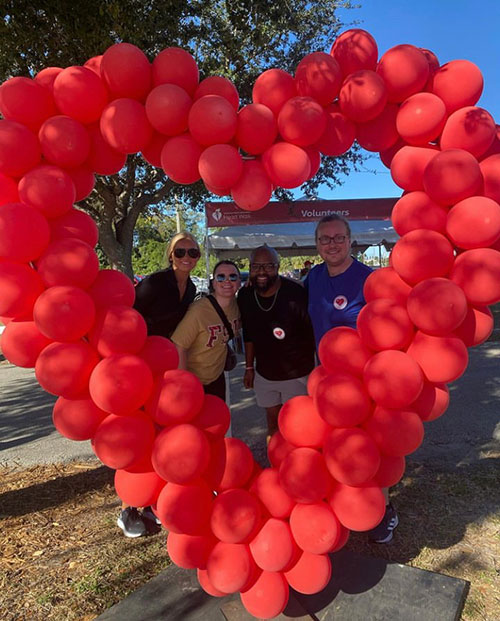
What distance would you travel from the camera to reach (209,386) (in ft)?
9.98

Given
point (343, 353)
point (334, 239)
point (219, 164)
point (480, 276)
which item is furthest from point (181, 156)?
point (480, 276)

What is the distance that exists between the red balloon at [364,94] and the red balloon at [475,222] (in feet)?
2.16

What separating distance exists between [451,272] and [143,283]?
1.83m

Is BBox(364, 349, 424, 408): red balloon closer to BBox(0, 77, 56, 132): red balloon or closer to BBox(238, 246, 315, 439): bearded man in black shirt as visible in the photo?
BBox(238, 246, 315, 439): bearded man in black shirt

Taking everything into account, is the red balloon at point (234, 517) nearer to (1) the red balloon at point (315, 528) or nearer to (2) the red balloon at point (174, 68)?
(1) the red balloon at point (315, 528)

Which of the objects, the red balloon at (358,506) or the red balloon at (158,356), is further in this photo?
the red balloon at (158,356)

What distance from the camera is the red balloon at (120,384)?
1.87m

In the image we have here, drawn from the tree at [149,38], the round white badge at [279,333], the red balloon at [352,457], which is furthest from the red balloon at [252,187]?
the tree at [149,38]

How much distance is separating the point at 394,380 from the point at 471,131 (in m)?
1.22

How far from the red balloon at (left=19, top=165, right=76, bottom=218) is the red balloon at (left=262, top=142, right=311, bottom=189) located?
3.20 feet

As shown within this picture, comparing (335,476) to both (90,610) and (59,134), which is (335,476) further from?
(59,134)

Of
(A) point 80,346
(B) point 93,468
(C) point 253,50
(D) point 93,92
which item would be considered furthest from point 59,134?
(C) point 253,50

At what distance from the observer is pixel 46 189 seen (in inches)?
81.3

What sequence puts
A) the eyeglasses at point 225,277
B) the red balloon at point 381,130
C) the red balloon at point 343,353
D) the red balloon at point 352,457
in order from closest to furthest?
the red balloon at point 352,457
the red balloon at point 343,353
the red balloon at point 381,130
the eyeglasses at point 225,277
